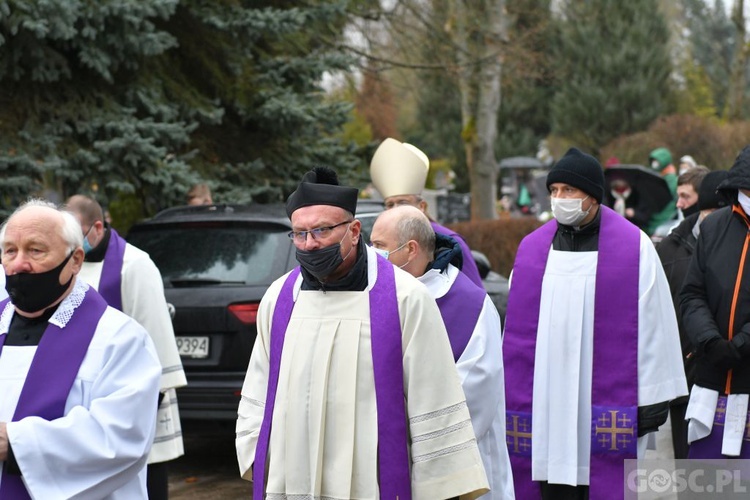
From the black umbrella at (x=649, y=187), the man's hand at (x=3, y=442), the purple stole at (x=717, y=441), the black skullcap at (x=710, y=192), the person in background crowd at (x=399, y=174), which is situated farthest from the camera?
the black umbrella at (x=649, y=187)

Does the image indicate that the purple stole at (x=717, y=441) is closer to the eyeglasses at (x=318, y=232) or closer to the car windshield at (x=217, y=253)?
the eyeglasses at (x=318, y=232)

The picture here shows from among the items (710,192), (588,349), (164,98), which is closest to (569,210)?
(588,349)

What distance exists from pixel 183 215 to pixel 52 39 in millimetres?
2482

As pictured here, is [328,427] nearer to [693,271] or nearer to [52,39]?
[693,271]

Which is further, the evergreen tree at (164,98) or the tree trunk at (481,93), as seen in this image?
the tree trunk at (481,93)

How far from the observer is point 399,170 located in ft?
27.4

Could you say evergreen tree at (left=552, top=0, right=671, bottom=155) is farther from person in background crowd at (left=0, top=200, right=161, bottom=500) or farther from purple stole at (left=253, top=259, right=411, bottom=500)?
person in background crowd at (left=0, top=200, right=161, bottom=500)

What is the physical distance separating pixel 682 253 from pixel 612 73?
36.3 metres

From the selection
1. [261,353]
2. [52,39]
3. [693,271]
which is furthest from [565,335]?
[52,39]

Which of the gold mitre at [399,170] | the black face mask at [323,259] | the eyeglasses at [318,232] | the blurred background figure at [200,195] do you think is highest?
the eyeglasses at [318,232]

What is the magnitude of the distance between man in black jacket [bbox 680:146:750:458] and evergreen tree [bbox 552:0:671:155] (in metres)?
37.0

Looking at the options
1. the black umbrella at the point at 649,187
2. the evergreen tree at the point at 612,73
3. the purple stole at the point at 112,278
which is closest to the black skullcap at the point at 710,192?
the purple stole at the point at 112,278

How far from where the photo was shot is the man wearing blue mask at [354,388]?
404 cm

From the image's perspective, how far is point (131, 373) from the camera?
414cm
